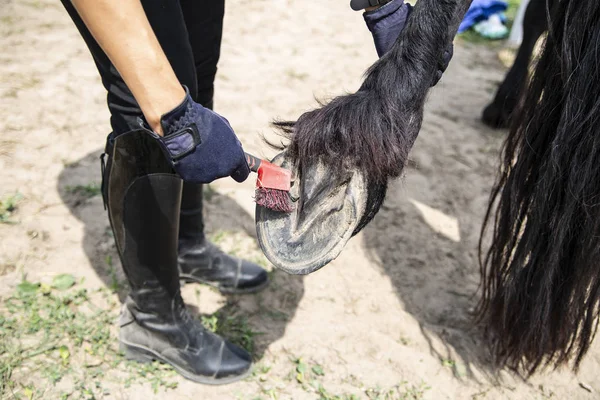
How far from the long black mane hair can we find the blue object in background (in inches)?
108

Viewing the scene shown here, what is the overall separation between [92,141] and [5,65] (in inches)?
28.7

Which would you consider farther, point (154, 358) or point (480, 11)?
point (480, 11)

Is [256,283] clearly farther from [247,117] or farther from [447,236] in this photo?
[247,117]

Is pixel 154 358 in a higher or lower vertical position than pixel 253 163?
lower

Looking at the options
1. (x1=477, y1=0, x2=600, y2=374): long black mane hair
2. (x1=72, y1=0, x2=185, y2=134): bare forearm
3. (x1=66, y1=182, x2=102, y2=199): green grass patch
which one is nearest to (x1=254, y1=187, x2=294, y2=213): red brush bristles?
(x1=72, y1=0, x2=185, y2=134): bare forearm

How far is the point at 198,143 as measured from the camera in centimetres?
87

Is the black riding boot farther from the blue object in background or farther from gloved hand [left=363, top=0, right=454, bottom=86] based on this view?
the blue object in background

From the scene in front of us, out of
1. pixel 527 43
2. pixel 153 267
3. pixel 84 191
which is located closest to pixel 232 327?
pixel 153 267

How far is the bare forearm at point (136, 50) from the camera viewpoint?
78 cm

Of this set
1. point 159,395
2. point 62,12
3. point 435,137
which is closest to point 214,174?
point 159,395

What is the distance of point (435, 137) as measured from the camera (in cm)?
246

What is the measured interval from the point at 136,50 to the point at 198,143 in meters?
0.17

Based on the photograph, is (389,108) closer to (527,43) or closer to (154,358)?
(154,358)

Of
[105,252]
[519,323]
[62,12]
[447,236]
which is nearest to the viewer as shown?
[519,323]
